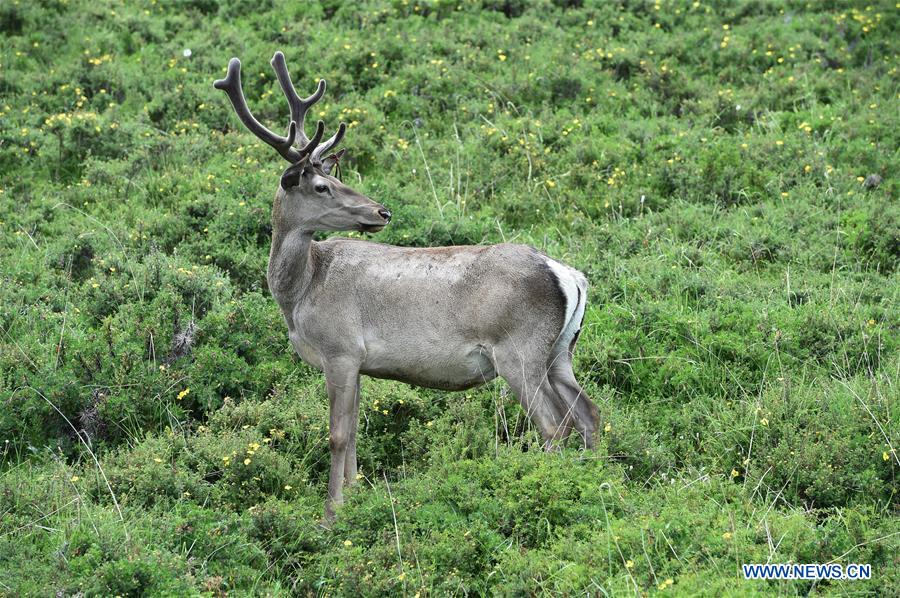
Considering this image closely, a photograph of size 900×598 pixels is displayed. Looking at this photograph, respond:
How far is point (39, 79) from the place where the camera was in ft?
44.8

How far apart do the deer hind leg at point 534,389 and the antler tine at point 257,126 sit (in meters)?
2.10

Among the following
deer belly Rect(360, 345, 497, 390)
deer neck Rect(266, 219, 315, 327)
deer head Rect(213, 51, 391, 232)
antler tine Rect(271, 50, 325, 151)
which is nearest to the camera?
deer belly Rect(360, 345, 497, 390)

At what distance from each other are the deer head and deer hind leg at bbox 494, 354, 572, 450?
1.34 m

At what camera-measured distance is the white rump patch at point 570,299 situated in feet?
23.7

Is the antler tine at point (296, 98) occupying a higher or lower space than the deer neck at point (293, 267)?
higher

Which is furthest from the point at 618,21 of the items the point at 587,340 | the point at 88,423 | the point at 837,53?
the point at 88,423

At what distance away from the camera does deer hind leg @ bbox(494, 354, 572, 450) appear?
716 centimetres

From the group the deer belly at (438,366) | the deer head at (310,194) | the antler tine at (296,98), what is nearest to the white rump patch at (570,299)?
the deer belly at (438,366)

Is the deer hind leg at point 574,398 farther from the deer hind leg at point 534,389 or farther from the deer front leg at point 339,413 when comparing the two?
the deer front leg at point 339,413

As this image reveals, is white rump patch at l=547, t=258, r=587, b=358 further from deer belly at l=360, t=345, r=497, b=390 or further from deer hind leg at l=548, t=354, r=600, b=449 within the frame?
deer belly at l=360, t=345, r=497, b=390

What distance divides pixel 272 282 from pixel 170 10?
31.4 feet

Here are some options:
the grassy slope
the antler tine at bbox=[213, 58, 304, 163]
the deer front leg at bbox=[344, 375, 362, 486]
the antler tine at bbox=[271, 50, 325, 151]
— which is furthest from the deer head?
the grassy slope

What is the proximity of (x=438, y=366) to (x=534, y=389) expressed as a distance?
693 millimetres

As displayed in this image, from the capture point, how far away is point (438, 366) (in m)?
7.33
